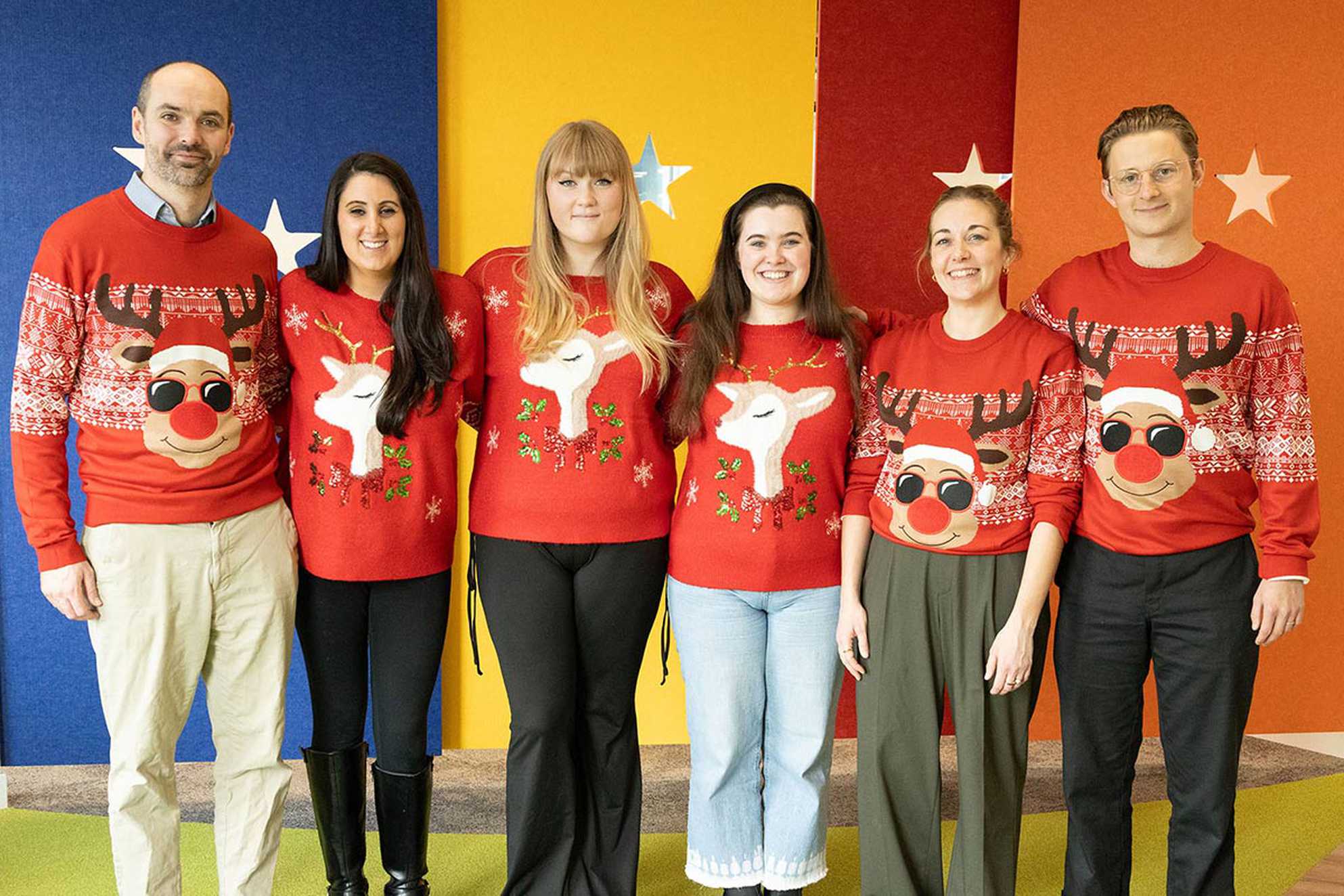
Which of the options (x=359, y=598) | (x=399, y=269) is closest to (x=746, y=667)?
(x=359, y=598)

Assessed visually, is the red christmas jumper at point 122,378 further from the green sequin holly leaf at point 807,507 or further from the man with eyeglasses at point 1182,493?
the man with eyeglasses at point 1182,493

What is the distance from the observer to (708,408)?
2.13 metres

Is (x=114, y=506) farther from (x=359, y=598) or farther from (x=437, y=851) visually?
(x=437, y=851)

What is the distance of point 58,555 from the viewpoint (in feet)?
6.48

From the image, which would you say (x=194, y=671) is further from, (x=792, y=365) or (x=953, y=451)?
(x=953, y=451)

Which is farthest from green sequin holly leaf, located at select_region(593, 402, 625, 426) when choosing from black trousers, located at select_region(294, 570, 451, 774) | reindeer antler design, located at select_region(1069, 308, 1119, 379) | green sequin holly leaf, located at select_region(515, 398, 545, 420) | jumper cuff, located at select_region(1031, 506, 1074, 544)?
reindeer antler design, located at select_region(1069, 308, 1119, 379)

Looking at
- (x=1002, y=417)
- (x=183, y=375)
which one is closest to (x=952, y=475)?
(x=1002, y=417)

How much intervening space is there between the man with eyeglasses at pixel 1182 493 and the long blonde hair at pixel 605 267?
85cm

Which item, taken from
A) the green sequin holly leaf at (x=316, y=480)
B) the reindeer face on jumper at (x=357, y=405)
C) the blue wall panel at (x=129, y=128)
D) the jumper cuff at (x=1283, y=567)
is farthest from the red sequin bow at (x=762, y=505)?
the blue wall panel at (x=129, y=128)

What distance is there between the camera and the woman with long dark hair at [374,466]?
81.9 inches

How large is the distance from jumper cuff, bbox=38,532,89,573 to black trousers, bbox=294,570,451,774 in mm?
414

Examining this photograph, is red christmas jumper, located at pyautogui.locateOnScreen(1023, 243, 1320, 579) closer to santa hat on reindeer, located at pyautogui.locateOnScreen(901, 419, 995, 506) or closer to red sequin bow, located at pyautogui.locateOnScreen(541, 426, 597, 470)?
santa hat on reindeer, located at pyautogui.locateOnScreen(901, 419, 995, 506)

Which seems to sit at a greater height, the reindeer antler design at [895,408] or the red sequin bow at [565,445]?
the reindeer antler design at [895,408]

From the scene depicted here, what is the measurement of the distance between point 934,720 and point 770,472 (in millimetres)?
576
